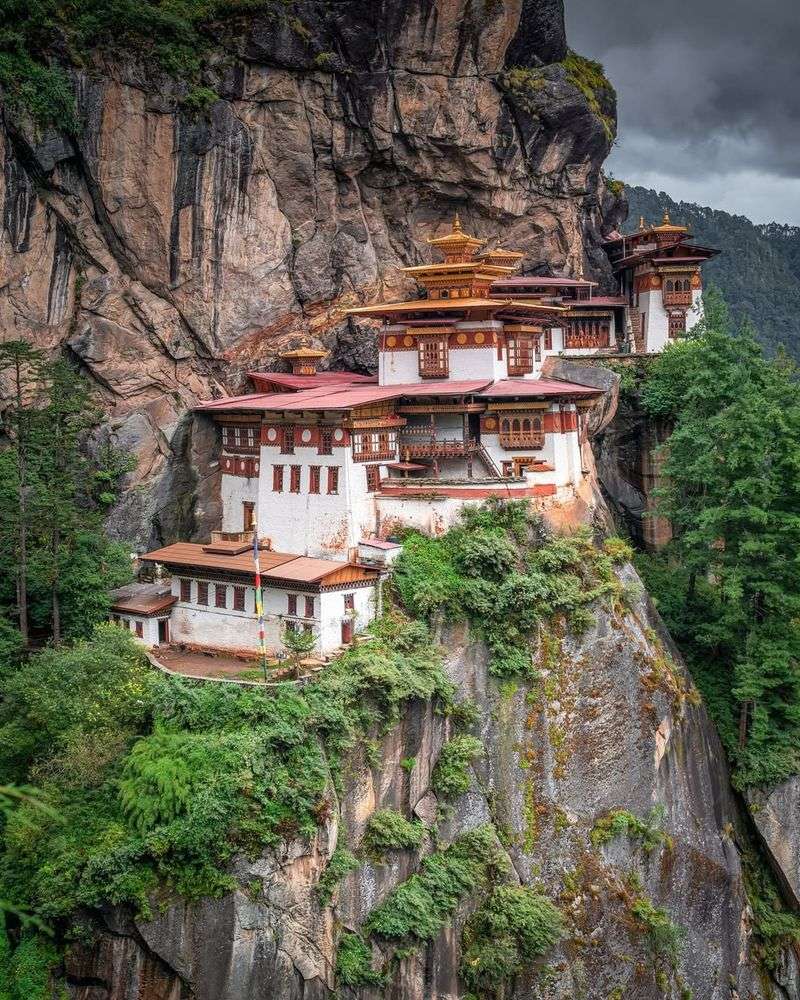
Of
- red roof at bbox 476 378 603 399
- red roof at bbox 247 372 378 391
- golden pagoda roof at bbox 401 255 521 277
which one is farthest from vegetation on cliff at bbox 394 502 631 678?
golden pagoda roof at bbox 401 255 521 277

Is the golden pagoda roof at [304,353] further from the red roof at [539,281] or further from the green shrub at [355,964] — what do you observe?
the green shrub at [355,964]

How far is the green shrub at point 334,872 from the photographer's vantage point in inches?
1205

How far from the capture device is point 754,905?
133 ft

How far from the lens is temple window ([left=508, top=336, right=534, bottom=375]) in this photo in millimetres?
46000

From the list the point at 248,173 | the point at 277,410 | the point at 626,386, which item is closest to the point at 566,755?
the point at 277,410

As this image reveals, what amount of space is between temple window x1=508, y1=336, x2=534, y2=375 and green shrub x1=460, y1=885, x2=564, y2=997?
2087 cm

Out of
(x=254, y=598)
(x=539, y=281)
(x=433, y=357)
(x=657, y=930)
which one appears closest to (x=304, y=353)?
(x=433, y=357)

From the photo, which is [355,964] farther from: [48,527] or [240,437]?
[240,437]

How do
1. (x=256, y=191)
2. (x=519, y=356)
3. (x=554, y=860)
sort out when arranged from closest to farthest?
(x=554, y=860) → (x=519, y=356) → (x=256, y=191)

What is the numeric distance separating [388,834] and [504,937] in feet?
15.5

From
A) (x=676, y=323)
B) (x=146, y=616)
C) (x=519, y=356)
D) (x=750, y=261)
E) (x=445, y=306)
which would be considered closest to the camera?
(x=146, y=616)

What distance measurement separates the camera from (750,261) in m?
104

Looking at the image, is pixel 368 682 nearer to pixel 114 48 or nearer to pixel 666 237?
pixel 114 48

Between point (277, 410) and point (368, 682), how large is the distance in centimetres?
Answer: 1158
